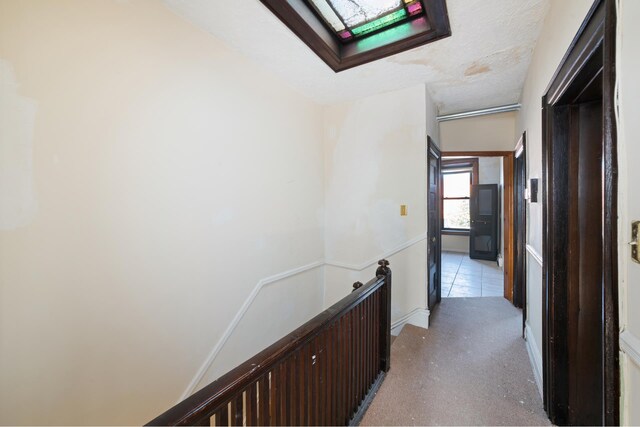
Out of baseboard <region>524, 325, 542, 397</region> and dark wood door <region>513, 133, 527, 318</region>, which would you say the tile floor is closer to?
dark wood door <region>513, 133, 527, 318</region>

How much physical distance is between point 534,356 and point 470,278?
2.74 meters

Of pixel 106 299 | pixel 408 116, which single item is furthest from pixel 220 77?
pixel 408 116

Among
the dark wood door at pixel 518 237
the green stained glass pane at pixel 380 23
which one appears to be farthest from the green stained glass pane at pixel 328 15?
the dark wood door at pixel 518 237

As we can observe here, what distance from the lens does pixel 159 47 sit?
1.60 metres

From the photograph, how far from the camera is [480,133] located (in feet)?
10.9

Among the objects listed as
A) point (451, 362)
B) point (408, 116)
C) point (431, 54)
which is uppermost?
point (431, 54)

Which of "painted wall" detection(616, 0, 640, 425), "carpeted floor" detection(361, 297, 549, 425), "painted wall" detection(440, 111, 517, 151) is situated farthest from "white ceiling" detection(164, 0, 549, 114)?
"carpeted floor" detection(361, 297, 549, 425)

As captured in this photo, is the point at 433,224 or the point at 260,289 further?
the point at 433,224

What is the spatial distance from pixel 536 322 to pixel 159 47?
10.8ft

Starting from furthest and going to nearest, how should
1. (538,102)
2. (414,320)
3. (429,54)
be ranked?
(414,320) < (429,54) < (538,102)

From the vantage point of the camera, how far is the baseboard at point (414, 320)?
2.70m

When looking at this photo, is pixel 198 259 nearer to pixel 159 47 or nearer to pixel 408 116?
pixel 159 47

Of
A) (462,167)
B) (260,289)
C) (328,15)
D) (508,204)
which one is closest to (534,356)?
(508,204)

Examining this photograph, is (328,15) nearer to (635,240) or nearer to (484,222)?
(635,240)
